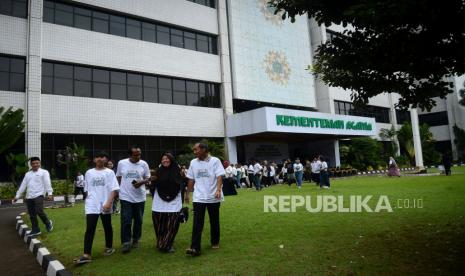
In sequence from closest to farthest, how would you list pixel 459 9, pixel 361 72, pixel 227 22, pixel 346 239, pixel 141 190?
1. pixel 459 9
2. pixel 361 72
3. pixel 346 239
4. pixel 141 190
5. pixel 227 22

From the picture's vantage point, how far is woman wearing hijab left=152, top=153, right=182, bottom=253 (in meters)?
6.23

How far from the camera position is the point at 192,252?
223 inches

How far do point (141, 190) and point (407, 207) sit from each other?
6.65m

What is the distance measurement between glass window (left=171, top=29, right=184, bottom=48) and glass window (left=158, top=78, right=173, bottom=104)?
2.77 metres

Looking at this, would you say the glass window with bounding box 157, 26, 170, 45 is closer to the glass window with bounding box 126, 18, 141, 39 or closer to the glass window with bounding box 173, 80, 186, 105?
the glass window with bounding box 126, 18, 141, 39

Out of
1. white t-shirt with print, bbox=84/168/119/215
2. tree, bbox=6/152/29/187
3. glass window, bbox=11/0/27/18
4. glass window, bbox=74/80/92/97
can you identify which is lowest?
white t-shirt with print, bbox=84/168/119/215

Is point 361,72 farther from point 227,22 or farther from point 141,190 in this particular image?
point 227,22

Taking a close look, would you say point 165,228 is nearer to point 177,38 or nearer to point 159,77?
point 159,77

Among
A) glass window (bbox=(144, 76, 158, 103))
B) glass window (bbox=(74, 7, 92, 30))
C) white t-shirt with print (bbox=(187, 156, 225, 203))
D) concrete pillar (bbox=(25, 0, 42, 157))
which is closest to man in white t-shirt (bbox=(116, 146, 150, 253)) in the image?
white t-shirt with print (bbox=(187, 156, 225, 203))

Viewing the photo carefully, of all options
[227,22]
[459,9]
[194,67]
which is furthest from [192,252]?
[227,22]

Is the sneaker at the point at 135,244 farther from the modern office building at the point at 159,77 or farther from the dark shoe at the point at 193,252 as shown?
the modern office building at the point at 159,77

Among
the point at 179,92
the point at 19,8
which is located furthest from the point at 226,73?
the point at 19,8

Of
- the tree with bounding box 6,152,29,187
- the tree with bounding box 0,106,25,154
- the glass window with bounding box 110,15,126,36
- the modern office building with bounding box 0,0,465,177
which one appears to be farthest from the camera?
the glass window with bounding box 110,15,126,36

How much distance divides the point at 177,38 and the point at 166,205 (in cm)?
2222
